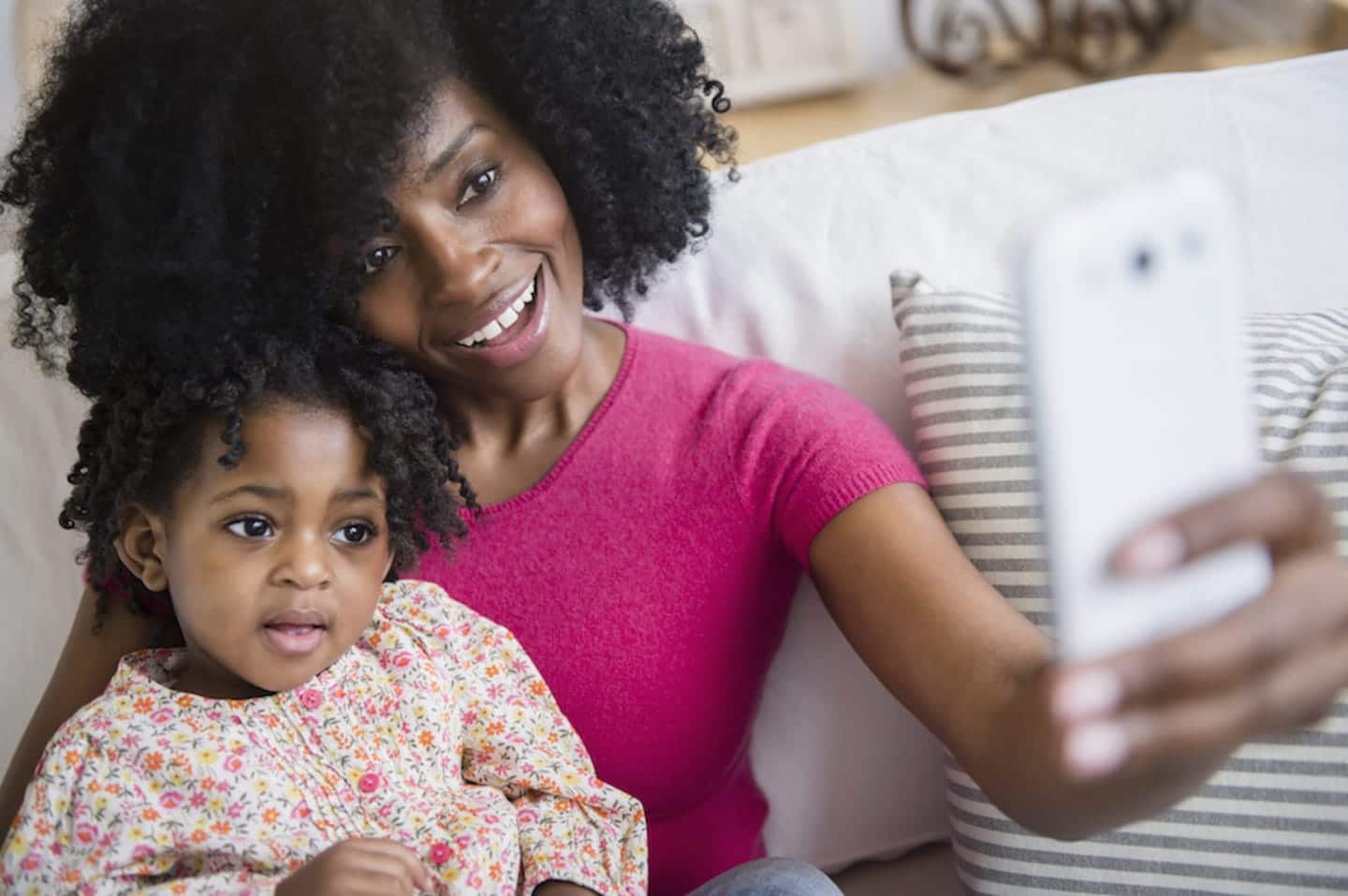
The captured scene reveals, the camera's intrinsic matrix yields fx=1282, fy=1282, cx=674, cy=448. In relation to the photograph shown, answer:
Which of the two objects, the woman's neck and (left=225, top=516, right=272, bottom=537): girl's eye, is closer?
(left=225, top=516, right=272, bottom=537): girl's eye

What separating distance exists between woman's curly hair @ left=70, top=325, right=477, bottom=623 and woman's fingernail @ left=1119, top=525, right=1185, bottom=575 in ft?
2.16

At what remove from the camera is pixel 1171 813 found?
96cm

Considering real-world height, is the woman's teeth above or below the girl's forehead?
above

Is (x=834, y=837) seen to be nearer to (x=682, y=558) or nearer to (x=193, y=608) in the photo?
(x=682, y=558)

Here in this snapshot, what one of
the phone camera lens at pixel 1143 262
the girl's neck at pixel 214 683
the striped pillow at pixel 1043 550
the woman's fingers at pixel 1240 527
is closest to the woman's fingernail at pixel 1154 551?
the woman's fingers at pixel 1240 527

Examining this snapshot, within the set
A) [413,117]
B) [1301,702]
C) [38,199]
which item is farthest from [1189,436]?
[38,199]

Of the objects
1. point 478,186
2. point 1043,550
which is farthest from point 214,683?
point 1043,550

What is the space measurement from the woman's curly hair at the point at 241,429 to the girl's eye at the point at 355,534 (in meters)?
0.03

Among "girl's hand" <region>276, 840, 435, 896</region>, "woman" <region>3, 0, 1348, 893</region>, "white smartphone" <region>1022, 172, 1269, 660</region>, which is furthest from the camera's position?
"woman" <region>3, 0, 1348, 893</region>

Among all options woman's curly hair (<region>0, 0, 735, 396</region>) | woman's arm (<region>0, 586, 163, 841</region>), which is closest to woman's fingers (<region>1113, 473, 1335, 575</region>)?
woman's curly hair (<region>0, 0, 735, 396</region>)

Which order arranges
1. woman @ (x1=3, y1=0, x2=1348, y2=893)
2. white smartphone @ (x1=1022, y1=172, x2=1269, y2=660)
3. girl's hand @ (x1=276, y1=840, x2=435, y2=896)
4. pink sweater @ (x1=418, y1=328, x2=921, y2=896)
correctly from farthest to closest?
pink sweater @ (x1=418, y1=328, x2=921, y2=896) < woman @ (x1=3, y1=0, x2=1348, y2=893) < girl's hand @ (x1=276, y1=840, x2=435, y2=896) < white smartphone @ (x1=1022, y1=172, x2=1269, y2=660)

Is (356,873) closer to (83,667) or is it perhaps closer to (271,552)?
(271,552)

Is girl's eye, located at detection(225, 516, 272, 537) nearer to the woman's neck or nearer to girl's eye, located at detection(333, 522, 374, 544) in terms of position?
girl's eye, located at detection(333, 522, 374, 544)

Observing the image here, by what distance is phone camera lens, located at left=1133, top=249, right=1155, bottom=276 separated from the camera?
50 cm
